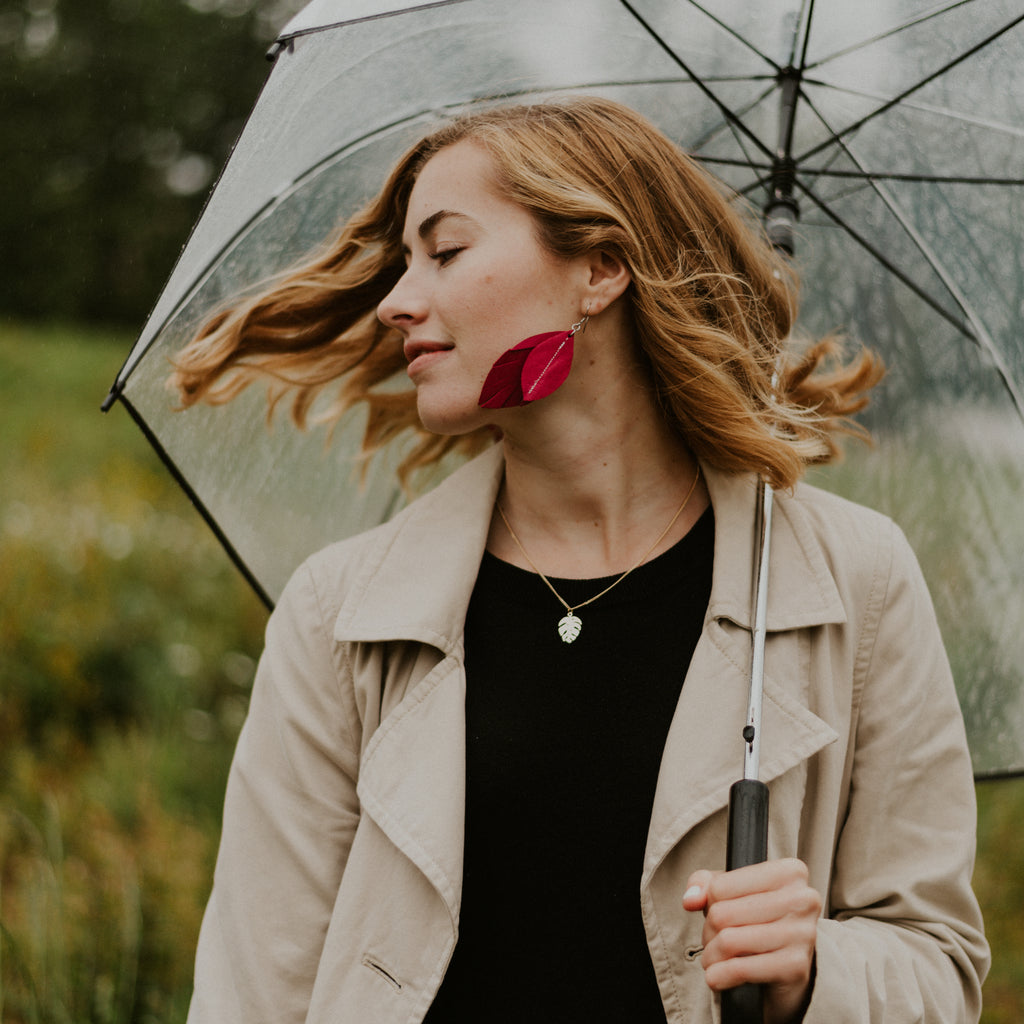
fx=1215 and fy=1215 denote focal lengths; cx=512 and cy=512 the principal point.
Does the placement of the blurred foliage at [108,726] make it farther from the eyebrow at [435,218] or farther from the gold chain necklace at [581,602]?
the eyebrow at [435,218]

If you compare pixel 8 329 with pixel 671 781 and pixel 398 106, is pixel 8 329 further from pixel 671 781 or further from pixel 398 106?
pixel 671 781

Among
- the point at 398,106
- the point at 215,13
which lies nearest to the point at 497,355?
the point at 398,106

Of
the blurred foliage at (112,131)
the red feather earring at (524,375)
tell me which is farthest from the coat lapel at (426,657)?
the blurred foliage at (112,131)

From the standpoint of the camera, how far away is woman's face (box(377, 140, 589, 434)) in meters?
2.24

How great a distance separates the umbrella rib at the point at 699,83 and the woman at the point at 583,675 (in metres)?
0.14

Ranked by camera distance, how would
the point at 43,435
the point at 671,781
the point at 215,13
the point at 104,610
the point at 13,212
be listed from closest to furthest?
1. the point at 671,781
2. the point at 104,610
3. the point at 43,435
4. the point at 13,212
5. the point at 215,13

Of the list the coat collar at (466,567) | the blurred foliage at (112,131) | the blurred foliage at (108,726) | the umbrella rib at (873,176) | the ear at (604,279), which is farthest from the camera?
the blurred foliage at (112,131)

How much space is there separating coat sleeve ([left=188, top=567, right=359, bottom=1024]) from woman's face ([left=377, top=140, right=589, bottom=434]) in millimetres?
521

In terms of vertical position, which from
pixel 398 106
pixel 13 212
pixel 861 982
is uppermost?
pixel 13 212

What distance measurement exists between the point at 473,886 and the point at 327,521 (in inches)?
41.2

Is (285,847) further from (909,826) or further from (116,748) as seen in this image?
(116,748)

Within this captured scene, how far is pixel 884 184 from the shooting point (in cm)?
259

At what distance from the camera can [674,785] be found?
2031 mm

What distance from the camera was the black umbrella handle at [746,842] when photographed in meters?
1.74
